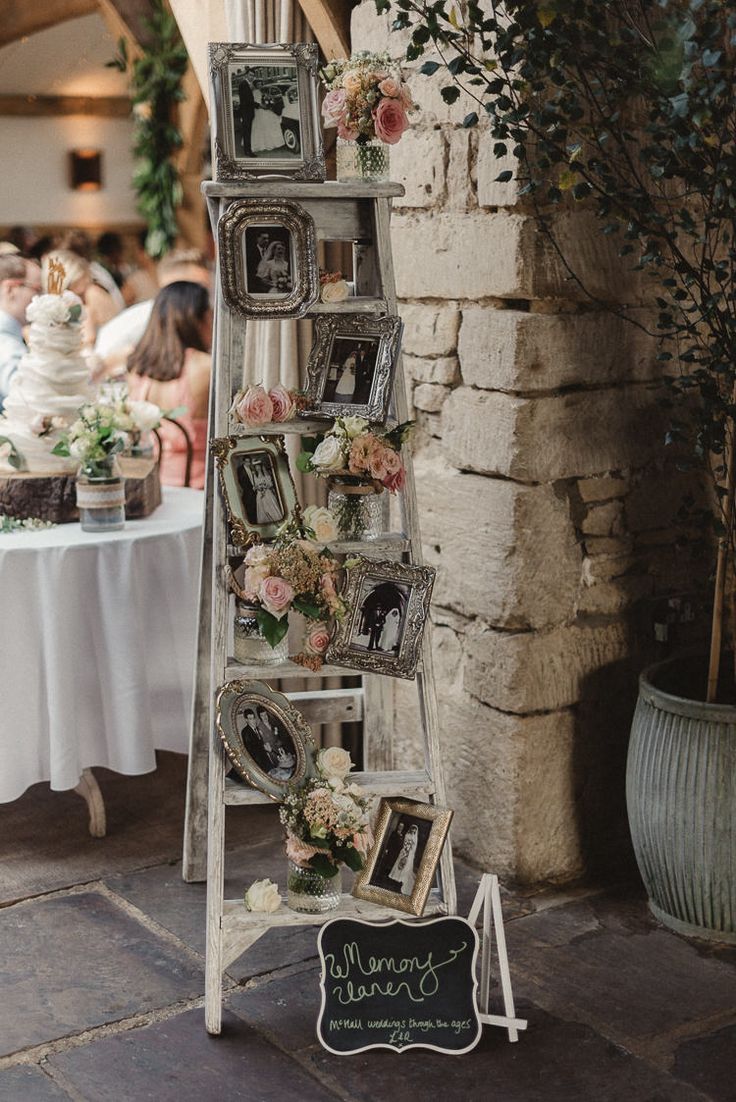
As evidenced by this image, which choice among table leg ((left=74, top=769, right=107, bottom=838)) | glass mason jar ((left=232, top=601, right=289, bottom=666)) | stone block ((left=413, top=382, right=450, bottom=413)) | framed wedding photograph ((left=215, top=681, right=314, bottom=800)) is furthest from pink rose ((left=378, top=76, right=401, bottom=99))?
table leg ((left=74, top=769, right=107, bottom=838))

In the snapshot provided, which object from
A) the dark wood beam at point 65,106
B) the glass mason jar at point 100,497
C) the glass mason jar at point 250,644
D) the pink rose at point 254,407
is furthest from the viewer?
the dark wood beam at point 65,106

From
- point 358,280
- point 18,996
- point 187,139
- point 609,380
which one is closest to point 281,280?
point 358,280

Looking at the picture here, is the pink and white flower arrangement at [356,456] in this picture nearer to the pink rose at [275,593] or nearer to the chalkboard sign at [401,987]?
the pink rose at [275,593]

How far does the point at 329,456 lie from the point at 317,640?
0.37 metres

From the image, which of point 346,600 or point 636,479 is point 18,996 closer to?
point 346,600

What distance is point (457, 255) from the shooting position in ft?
10.8

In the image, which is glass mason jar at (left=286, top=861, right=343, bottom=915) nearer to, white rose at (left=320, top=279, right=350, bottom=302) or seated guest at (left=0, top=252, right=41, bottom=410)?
white rose at (left=320, top=279, right=350, bottom=302)

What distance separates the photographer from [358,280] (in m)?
2.92

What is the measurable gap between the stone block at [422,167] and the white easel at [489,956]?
1659mm

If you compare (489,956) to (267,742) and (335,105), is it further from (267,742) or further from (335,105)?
(335,105)

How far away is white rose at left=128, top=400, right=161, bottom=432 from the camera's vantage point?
3850 millimetres

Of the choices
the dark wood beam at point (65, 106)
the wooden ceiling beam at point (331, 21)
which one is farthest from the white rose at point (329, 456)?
the dark wood beam at point (65, 106)

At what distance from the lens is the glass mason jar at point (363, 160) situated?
2.73 m

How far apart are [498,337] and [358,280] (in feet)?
1.45
